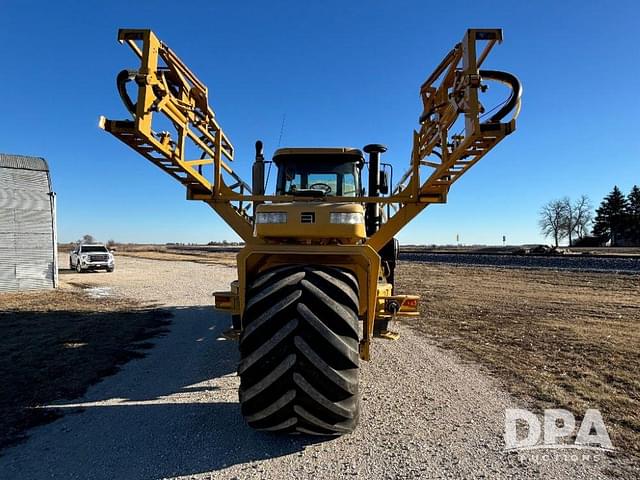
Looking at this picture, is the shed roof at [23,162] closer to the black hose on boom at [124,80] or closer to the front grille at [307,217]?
the black hose on boom at [124,80]

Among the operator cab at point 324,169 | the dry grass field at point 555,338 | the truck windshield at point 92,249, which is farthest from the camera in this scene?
the truck windshield at point 92,249

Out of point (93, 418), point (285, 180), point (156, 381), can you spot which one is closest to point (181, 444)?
point (93, 418)

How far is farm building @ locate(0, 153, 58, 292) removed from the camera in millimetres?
17875

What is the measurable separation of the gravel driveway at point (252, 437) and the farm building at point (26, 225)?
15013mm

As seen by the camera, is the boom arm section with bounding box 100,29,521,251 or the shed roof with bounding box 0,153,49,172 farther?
the shed roof with bounding box 0,153,49,172

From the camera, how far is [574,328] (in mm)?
9625

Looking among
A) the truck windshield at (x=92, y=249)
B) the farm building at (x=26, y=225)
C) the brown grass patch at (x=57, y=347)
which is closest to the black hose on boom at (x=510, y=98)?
the brown grass patch at (x=57, y=347)

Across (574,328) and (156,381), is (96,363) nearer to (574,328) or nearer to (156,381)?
(156,381)

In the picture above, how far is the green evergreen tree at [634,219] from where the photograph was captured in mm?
66381

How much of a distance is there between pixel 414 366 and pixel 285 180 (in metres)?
3.56

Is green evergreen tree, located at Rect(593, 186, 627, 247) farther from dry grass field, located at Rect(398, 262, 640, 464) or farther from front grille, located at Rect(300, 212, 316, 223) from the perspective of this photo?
front grille, located at Rect(300, 212, 316, 223)

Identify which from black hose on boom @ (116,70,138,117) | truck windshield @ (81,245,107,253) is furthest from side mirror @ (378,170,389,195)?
truck windshield @ (81,245,107,253)

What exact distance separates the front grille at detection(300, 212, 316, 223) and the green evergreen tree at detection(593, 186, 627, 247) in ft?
260

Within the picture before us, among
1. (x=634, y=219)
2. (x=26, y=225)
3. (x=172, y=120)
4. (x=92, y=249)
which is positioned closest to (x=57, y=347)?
(x=172, y=120)
